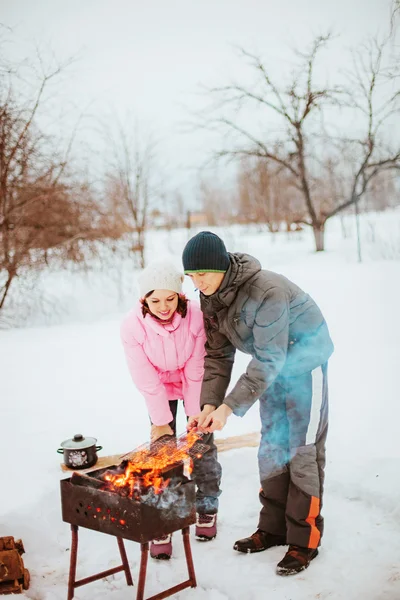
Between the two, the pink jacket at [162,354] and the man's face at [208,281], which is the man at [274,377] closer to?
the man's face at [208,281]

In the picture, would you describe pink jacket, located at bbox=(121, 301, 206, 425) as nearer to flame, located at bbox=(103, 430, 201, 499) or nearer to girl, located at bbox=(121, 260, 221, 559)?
girl, located at bbox=(121, 260, 221, 559)

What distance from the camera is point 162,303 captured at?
2.83 metres

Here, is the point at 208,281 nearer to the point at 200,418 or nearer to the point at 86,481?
the point at 200,418

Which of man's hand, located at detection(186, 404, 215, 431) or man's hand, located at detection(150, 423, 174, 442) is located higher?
man's hand, located at detection(186, 404, 215, 431)

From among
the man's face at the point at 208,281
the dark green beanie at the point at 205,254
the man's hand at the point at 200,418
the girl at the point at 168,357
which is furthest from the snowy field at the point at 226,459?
the dark green beanie at the point at 205,254

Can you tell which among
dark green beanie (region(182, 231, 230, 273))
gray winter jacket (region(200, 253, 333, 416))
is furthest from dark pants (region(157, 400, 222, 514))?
dark green beanie (region(182, 231, 230, 273))

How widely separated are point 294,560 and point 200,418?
0.91 metres

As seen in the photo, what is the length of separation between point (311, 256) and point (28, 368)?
31.2ft

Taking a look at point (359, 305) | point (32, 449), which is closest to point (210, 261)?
point (32, 449)

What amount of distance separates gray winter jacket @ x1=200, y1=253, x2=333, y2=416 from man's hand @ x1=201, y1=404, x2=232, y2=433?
0.04 meters

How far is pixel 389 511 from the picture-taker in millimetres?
3193

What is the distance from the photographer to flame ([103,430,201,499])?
7.18ft

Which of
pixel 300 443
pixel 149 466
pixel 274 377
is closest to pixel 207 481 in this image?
pixel 300 443

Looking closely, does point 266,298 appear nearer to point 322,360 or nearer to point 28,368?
point 322,360
